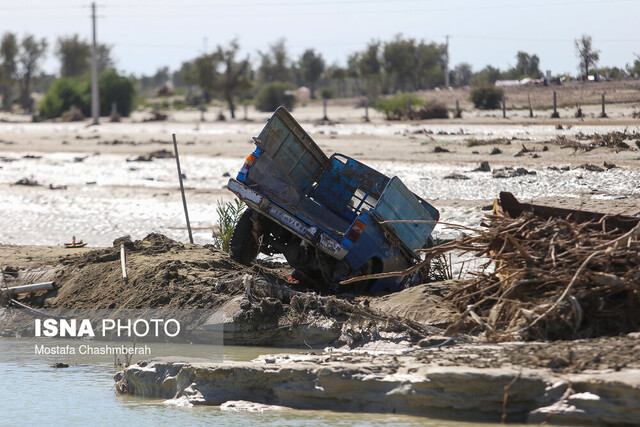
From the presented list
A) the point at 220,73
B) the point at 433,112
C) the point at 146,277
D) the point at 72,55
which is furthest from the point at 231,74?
the point at 146,277

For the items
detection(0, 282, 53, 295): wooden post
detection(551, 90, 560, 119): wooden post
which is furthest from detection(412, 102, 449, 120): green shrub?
detection(0, 282, 53, 295): wooden post

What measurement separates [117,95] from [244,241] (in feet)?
156

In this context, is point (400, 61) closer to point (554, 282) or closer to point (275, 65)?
point (275, 65)

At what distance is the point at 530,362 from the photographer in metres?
6.52

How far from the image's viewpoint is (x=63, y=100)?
5647cm

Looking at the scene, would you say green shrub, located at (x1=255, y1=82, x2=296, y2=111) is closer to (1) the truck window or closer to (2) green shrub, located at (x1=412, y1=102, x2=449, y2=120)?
(2) green shrub, located at (x1=412, y1=102, x2=449, y2=120)

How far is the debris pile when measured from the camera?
747 cm

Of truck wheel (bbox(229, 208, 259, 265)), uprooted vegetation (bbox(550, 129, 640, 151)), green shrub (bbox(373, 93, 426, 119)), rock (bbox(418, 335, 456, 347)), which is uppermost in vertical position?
green shrub (bbox(373, 93, 426, 119))

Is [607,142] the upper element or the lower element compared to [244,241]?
upper

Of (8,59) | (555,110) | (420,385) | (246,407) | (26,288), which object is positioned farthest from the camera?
(8,59)

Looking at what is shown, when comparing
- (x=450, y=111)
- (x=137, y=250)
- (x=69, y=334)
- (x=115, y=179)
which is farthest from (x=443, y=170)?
(x=450, y=111)

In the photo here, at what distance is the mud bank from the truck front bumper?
2276 mm

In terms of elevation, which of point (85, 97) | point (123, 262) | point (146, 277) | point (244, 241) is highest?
point (85, 97)

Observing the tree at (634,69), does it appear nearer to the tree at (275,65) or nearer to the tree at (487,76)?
the tree at (487,76)
